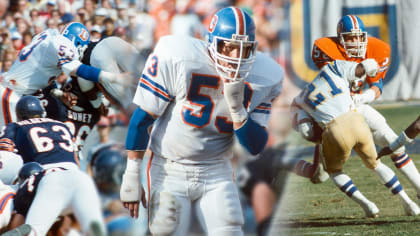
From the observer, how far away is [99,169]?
324 cm

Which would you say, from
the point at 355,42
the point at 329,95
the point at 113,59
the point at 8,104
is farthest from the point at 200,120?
the point at 8,104

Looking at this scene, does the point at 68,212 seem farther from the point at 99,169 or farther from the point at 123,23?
the point at 123,23

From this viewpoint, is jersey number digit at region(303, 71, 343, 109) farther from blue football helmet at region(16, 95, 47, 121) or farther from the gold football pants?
blue football helmet at region(16, 95, 47, 121)

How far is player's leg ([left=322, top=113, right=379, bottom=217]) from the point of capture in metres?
3.46

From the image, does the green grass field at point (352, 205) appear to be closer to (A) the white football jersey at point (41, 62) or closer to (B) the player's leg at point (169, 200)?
(B) the player's leg at point (169, 200)

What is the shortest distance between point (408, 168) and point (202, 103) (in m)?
1.74

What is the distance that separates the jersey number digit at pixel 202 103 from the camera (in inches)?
95.3

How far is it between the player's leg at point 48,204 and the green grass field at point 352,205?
1281mm

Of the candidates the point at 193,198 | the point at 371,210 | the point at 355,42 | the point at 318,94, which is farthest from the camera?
the point at 371,210

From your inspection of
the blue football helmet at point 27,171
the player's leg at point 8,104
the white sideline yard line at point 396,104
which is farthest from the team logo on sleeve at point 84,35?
the white sideline yard line at point 396,104

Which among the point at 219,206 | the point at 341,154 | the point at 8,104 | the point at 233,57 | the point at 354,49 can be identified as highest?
the point at 233,57

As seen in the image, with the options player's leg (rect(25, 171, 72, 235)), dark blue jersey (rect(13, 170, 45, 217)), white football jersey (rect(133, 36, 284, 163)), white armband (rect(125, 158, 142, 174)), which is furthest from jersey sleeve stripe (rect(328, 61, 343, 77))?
dark blue jersey (rect(13, 170, 45, 217))

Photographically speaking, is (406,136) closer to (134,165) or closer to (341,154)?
(341,154)

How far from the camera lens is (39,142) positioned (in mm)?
3615
